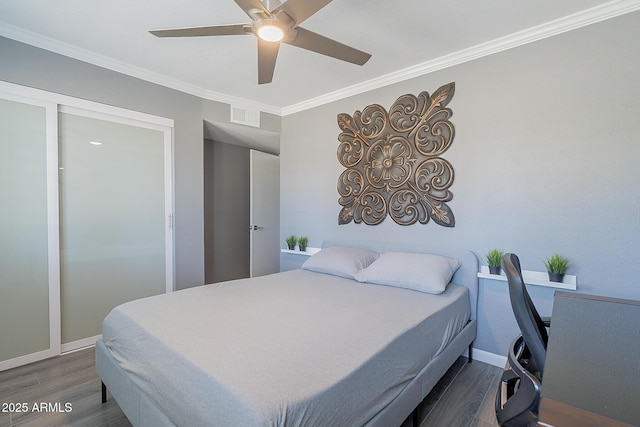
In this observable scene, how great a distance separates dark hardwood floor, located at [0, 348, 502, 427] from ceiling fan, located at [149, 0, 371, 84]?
2.28 metres

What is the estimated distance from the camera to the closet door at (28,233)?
86.8 inches

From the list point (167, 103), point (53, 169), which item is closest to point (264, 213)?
point (167, 103)

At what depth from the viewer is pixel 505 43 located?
224 centimetres

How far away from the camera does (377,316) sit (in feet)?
5.50

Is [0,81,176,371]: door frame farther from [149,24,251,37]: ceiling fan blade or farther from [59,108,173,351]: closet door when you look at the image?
[149,24,251,37]: ceiling fan blade

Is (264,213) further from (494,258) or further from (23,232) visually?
(494,258)

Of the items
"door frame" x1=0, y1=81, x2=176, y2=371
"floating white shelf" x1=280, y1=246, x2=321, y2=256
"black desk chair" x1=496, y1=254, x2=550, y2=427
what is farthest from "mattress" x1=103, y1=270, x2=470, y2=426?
"floating white shelf" x1=280, y1=246, x2=321, y2=256

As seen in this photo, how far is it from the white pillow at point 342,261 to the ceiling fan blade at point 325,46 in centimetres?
168

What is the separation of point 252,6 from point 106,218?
7.75 ft

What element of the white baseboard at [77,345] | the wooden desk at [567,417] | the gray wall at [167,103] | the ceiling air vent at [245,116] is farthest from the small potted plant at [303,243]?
the wooden desk at [567,417]

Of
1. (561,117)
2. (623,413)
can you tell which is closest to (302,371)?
(623,413)

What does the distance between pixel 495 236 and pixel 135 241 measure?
10.9 ft

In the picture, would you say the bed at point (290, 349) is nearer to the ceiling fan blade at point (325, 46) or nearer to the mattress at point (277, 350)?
the mattress at point (277, 350)

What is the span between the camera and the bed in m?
1.00
